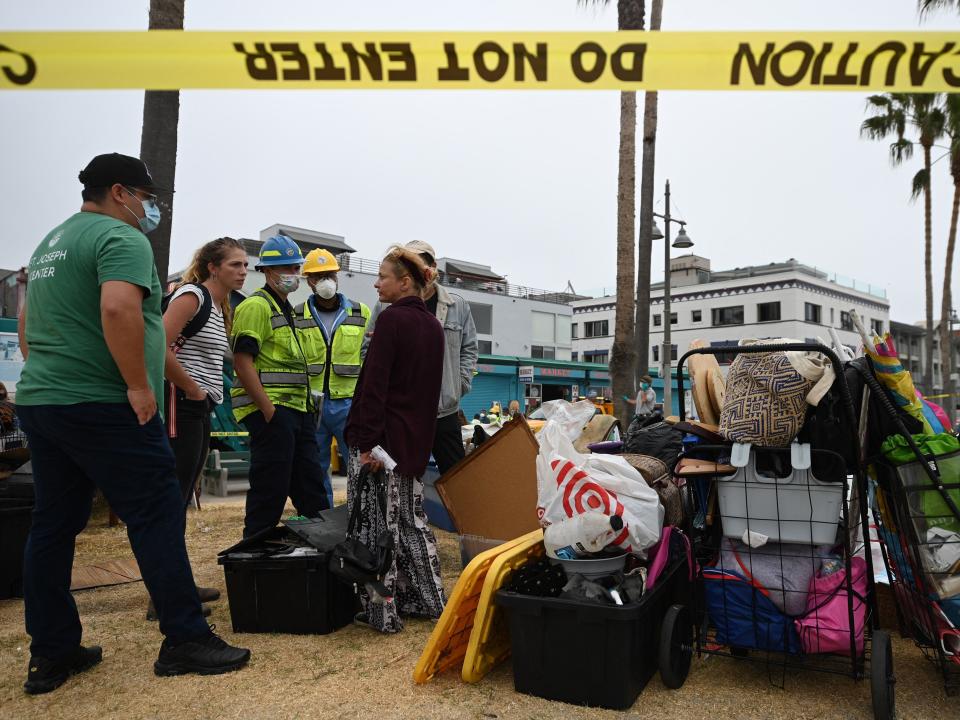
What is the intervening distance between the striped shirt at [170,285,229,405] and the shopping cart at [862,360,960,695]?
292 centimetres

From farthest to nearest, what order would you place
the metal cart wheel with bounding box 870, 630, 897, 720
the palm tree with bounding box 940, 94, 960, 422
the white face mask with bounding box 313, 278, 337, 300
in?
the palm tree with bounding box 940, 94, 960, 422 → the white face mask with bounding box 313, 278, 337, 300 → the metal cart wheel with bounding box 870, 630, 897, 720

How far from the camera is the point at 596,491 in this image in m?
2.72

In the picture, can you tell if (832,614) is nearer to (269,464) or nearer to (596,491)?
(596,491)

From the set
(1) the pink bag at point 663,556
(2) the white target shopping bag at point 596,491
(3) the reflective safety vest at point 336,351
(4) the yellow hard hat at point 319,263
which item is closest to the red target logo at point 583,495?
(2) the white target shopping bag at point 596,491

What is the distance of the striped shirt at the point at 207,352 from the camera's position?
3.56 metres

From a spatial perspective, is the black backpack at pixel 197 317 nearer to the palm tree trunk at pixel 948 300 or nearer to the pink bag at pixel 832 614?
the pink bag at pixel 832 614

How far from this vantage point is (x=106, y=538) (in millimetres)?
5594

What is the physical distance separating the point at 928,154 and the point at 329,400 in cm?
2608

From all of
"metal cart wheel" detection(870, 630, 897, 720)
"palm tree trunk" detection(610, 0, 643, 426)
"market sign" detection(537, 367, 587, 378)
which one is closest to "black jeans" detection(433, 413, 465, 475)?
"metal cart wheel" detection(870, 630, 897, 720)

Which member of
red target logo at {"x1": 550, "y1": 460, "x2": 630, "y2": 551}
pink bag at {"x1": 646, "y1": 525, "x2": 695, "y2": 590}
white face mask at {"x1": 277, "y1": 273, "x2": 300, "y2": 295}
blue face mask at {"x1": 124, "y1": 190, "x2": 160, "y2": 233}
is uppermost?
blue face mask at {"x1": 124, "y1": 190, "x2": 160, "y2": 233}

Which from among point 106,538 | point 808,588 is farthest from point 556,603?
point 106,538

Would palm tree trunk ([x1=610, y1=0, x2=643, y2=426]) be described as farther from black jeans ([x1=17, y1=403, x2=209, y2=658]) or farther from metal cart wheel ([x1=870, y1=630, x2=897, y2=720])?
black jeans ([x1=17, y1=403, x2=209, y2=658])

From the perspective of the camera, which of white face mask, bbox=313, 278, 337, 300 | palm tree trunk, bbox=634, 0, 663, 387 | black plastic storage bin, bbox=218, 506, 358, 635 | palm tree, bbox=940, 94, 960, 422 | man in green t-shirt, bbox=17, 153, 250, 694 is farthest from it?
palm tree, bbox=940, 94, 960, 422

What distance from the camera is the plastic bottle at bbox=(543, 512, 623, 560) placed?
268 centimetres
